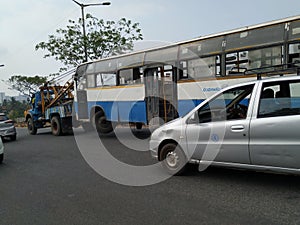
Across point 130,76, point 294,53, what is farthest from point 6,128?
point 294,53

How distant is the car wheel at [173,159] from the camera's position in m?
5.22

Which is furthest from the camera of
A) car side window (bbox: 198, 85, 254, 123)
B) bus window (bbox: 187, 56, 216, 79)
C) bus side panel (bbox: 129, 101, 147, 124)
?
bus side panel (bbox: 129, 101, 147, 124)

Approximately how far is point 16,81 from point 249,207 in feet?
115

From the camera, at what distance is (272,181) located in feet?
15.5

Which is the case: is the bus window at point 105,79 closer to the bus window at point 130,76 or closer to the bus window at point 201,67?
the bus window at point 130,76

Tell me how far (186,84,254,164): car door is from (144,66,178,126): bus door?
3974mm

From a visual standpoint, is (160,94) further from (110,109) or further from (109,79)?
(109,79)

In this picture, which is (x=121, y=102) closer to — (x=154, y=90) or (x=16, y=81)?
(x=154, y=90)

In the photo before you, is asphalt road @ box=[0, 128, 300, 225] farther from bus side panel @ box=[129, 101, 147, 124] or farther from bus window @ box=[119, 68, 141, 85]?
bus window @ box=[119, 68, 141, 85]

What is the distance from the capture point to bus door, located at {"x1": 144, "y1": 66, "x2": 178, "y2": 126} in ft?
29.6

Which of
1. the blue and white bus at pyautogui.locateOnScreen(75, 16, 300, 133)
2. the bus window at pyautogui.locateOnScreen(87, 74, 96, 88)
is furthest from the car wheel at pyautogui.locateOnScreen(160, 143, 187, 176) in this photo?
the bus window at pyautogui.locateOnScreen(87, 74, 96, 88)

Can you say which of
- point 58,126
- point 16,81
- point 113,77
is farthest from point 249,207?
point 16,81

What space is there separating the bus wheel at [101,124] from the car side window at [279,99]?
26.5 ft

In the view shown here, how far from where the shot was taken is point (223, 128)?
457cm
